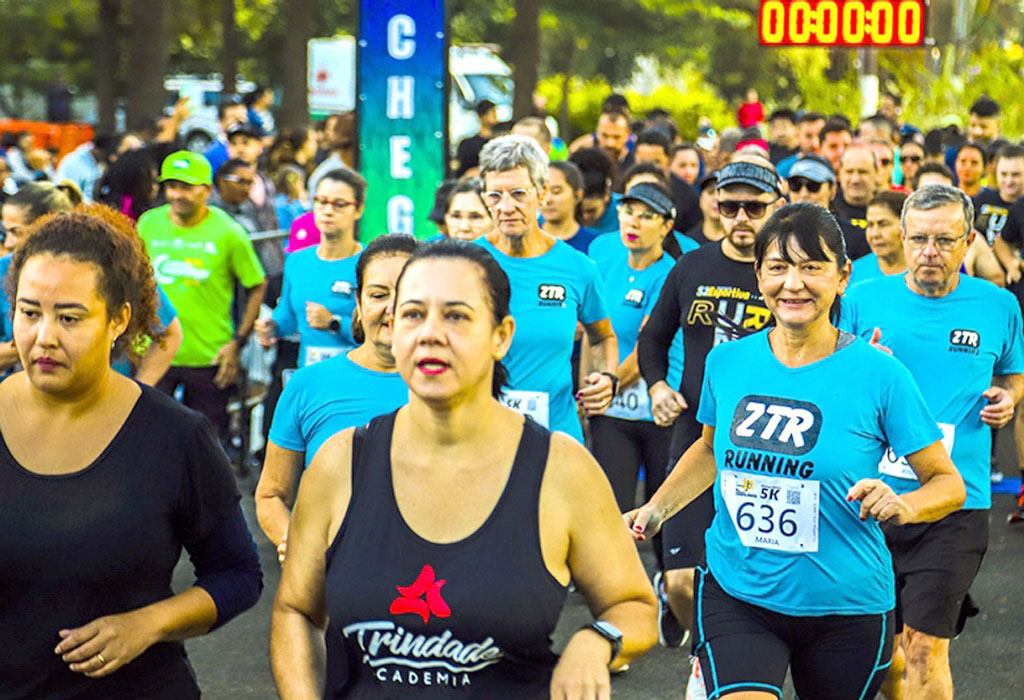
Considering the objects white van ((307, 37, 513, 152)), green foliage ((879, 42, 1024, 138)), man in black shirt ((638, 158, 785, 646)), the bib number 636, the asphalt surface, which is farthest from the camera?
white van ((307, 37, 513, 152))

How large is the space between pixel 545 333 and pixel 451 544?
142 inches

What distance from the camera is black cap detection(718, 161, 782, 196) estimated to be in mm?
6559

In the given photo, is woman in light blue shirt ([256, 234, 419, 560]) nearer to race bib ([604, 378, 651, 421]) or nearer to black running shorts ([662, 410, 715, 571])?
black running shorts ([662, 410, 715, 571])

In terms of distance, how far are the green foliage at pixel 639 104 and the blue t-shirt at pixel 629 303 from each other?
33.6 m

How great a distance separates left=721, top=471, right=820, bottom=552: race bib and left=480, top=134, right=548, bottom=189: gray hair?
93.2 inches

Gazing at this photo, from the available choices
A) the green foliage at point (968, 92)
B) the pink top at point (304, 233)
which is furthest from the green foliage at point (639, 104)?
the pink top at point (304, 233)

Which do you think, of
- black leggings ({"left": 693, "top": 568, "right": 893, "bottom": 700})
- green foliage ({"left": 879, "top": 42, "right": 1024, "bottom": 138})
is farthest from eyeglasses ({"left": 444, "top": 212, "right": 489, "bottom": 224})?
green foliage ({"left": 879, "top": 42, "right": 1024, "bottom": 138})

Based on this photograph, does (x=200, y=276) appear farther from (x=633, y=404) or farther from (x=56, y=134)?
(x=56, y=134)

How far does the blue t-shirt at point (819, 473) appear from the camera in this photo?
4.58m

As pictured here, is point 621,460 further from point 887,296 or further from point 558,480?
point 558,480

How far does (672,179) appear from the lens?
12.0m

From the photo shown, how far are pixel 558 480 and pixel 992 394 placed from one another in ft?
10.7

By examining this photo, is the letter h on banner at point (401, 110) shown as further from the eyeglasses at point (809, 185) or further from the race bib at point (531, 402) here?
the race bib at point (531, 402)

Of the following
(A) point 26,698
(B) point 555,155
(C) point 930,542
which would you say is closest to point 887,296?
(C) point 930,542
